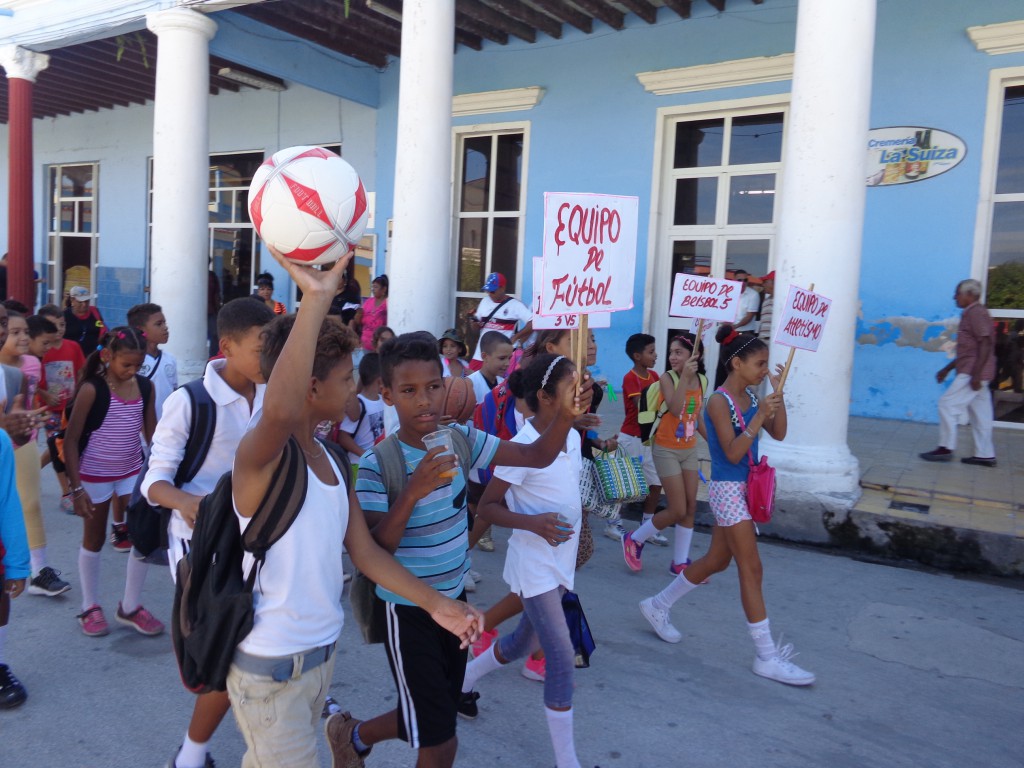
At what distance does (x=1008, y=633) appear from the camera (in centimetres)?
432

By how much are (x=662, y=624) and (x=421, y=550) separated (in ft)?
6.95

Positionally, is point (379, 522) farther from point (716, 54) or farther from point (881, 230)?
point (716, 54)

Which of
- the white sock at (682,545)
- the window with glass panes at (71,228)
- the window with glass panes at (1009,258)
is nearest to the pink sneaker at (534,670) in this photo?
the white sock at (682,545)

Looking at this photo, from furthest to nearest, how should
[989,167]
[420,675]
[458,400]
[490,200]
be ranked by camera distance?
1. [490,200]
2. [989,167]
3. [458,400]
4. [420,675]

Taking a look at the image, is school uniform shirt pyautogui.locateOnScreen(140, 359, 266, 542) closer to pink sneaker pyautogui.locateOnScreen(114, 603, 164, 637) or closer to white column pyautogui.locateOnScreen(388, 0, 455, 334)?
pink sneaker pyautogui.locateOnScreen(114, 603, 164, 637)

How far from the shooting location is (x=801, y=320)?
4.66m

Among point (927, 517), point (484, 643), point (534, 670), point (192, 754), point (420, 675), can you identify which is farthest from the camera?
point (927, 517)

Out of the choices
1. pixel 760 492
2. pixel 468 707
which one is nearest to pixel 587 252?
pixel 760 492

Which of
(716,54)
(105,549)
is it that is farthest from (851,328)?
Answer: (105,549)

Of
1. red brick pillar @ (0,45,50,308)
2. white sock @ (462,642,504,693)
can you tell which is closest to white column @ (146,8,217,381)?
red brick pillar @ (0,45,50,308)

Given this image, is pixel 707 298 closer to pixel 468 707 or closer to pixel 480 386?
Result: pixel 480 386

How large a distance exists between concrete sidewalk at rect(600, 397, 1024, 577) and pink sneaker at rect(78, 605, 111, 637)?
430 centimetres

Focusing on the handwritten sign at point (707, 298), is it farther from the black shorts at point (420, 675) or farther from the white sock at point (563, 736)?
the black shorts at point (420, 675)

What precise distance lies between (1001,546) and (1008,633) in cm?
113
